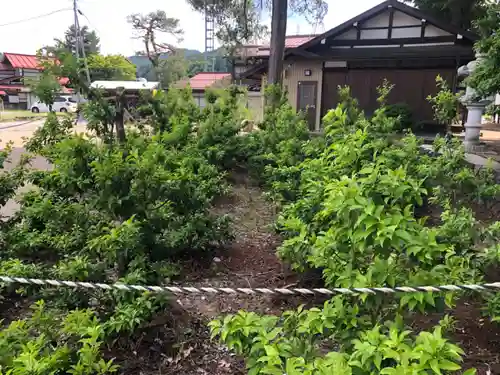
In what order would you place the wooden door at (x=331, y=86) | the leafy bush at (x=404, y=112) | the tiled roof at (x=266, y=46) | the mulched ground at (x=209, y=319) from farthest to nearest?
the tiled roof at (x=266, y=46)
the wooden door at (x=331, y=86)
the leafy bush at (x=404, y=112)
the mulched ground at (x=209, y=319)

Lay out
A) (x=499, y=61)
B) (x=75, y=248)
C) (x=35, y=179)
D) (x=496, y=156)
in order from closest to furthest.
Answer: (x=75, y=248)
(x=35, y=179)
(x=499, y=61)
(x=496, y=156)

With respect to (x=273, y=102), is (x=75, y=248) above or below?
below

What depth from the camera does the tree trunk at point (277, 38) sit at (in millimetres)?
11992

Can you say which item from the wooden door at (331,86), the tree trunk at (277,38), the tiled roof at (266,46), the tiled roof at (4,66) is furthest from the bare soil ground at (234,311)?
the tiled roof at (4,66)

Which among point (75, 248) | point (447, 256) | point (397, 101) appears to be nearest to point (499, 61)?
point (447, 256)

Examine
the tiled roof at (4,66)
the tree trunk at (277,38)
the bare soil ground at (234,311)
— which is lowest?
the bare soil ground at (234,311)

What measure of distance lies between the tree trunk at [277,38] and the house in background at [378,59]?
197 centimetres

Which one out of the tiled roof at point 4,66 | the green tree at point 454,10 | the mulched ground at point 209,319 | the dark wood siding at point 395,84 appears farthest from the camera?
the tiled roof at point 4,66

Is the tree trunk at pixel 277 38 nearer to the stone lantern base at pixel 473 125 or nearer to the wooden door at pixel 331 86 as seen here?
the wooden door at pixel 331 86

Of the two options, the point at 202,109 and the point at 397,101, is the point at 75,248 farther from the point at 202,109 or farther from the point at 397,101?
the point at 397,101

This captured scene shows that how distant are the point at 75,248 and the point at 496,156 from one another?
8092 millimetres

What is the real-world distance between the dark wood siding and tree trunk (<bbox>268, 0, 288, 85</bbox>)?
13.2ft

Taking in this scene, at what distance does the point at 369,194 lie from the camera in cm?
202

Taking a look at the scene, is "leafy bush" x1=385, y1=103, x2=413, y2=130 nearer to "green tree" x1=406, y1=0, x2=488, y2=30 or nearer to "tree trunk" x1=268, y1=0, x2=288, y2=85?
"tree trunk" x1=268, y1=0, x2=288, y2=85
